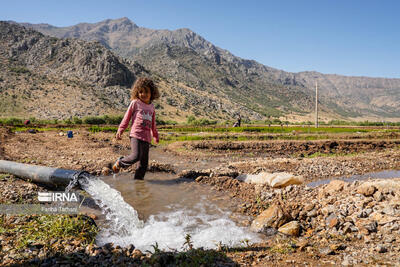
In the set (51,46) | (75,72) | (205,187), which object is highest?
(51,46)

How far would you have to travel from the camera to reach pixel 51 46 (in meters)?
86.8

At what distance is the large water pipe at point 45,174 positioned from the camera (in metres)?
5.08

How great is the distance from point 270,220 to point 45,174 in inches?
179

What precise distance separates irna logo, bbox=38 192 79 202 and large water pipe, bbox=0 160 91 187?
207 millimetres

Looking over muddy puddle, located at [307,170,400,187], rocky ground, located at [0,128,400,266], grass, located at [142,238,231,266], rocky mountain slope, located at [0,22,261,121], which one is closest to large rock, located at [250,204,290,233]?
rocky ground, located at [0,128,400,266]

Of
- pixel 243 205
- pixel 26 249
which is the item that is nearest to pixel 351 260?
pixel 243 205

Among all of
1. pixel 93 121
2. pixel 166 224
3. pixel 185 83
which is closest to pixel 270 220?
pixel 166 224

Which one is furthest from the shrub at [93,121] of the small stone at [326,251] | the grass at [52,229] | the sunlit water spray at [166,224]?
the small stone at [326,251]

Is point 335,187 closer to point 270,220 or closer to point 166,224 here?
point 270,220

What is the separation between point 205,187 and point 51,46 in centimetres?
9861

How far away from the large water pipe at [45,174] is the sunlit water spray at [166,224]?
219mm

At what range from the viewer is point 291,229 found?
407cm

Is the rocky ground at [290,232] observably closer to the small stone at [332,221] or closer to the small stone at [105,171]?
the small stone at [332,221]

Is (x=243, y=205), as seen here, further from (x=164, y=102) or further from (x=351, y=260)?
(x=164, y=102)
